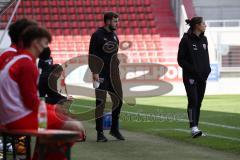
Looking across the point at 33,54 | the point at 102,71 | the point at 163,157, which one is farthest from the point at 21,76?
the point at 102,71

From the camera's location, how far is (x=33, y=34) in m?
6.02

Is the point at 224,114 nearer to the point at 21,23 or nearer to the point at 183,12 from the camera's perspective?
the point at 21,23

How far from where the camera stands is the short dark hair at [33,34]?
6.00 m

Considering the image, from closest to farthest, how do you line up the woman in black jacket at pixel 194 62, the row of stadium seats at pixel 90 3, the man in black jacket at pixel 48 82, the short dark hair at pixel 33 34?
the short dark hair at pixel 33 34 < the woman in black jacket at pixel 194 62 < the man in black jacket at pixel 48 82 < the row of stadium seats at pixel 90 3

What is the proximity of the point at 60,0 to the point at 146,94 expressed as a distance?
11.4 m

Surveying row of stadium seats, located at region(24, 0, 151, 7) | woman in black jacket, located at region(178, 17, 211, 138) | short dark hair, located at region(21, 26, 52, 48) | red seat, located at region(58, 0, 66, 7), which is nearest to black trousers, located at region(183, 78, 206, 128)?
woman in black jacket, located at region(178, 17, 211, 138)

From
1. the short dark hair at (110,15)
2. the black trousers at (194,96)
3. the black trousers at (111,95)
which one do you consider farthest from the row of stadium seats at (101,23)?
the short dark hair at (110,15)

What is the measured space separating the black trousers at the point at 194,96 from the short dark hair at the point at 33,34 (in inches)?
233

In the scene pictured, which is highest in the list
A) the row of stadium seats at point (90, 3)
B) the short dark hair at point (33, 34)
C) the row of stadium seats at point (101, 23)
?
the short dark hair at point (33, 34)

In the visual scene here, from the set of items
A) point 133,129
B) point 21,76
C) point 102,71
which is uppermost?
point 21,76

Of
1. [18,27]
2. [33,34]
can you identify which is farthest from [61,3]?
[33,34]

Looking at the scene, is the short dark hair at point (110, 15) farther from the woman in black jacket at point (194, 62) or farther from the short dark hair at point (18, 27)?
the short dark hair at point (18, 27)

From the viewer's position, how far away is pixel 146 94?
2767cm

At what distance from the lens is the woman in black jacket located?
38.4 ft
